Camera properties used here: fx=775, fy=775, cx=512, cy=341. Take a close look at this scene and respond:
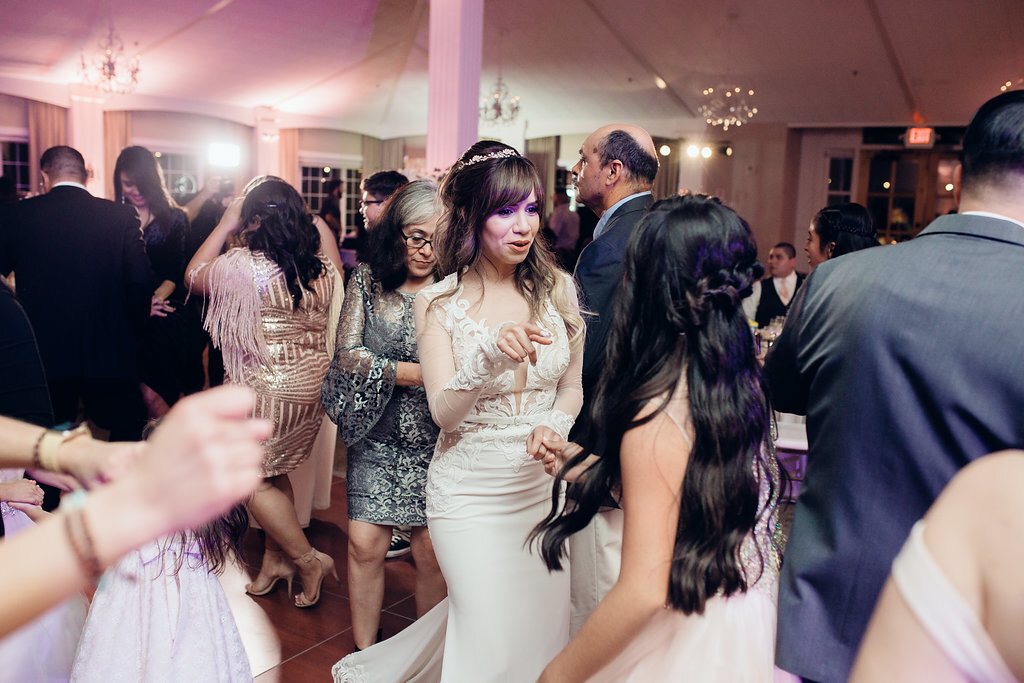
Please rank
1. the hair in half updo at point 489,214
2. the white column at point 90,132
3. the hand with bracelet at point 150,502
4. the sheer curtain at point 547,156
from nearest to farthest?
the hand with bracelet at point 150,502
the hair in half updo at point 489,214
the white column at point 90,132
the sheer curtain at point 547,156

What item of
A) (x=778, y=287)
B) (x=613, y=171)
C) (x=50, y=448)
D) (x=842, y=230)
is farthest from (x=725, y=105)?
(x=50, y=448)

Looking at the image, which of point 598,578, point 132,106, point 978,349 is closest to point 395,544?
point 598,578

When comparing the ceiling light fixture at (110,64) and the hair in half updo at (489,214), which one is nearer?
the hair in half updo at (489,214)

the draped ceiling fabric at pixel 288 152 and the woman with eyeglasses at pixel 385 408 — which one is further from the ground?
the draped ceiling fabric at pixel 288 152

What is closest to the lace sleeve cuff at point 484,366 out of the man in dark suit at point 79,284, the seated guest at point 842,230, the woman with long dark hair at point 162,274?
the seated guest at point 842,230

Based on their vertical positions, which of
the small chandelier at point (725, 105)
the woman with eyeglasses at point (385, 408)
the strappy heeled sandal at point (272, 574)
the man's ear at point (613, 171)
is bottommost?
the strappy heeled sandal at point (272, 574)

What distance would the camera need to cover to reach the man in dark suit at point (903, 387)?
1172 mm

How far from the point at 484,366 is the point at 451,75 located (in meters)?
3.42

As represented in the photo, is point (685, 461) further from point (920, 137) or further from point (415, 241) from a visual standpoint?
point (920, 137)

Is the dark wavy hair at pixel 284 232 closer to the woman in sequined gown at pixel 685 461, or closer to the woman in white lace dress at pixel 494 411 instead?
the woman in white lace dress at pixel 494 411

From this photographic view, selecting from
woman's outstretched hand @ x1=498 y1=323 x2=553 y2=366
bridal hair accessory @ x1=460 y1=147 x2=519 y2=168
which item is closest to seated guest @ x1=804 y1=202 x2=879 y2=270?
bridal hair accessory @ x1=460 y1=147 x2=519 y2=168

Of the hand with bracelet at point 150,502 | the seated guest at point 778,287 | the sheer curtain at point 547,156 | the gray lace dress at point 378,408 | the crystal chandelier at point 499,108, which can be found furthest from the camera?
the sheer curtain at point 547,156

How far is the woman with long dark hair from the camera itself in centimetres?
392

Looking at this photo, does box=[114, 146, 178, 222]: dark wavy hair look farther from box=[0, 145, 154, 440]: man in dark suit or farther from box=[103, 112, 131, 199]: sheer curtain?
box=[103, 112, 131, 199]: sheer curtain
